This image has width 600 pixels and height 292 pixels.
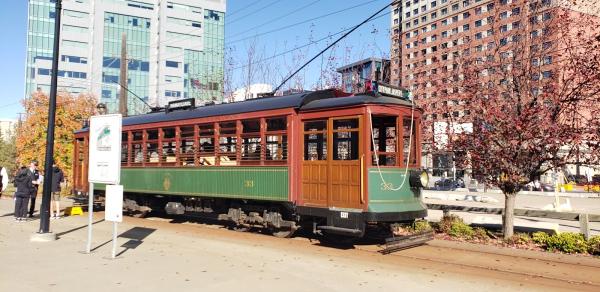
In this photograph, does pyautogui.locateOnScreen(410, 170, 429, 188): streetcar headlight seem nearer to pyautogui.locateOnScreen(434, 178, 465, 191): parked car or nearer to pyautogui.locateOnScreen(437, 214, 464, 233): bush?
pyautogui.locateOnScreen(437, 214, 464, 233): bush

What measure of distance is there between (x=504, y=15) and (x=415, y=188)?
4593 millimetres

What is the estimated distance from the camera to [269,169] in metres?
11.2

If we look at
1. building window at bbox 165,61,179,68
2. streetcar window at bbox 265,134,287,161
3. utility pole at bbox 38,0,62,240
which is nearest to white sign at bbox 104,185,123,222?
utility pole at bbox 38,0,62,240

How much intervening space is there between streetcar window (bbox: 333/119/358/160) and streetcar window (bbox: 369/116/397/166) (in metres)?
0.42

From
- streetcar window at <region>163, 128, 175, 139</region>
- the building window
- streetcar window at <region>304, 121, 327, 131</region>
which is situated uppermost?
the building window

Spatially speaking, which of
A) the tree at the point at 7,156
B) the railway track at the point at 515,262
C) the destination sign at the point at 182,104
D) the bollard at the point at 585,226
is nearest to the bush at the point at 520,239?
the railway track at the point at 515,262

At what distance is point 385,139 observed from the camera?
10.4m

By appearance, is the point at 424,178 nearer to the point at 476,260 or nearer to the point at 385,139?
the point at 385,139

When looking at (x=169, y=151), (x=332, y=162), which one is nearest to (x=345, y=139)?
(x=332, y=162)

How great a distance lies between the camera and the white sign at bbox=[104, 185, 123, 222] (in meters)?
8.56

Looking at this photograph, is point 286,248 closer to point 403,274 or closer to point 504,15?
point 403,274

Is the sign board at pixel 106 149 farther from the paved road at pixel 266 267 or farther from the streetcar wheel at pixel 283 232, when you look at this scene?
the streetcar wheel at pixel 283 232

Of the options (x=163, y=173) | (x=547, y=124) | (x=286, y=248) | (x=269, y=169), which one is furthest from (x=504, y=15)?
(x=163, y=173)

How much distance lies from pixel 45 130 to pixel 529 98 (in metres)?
26.1
